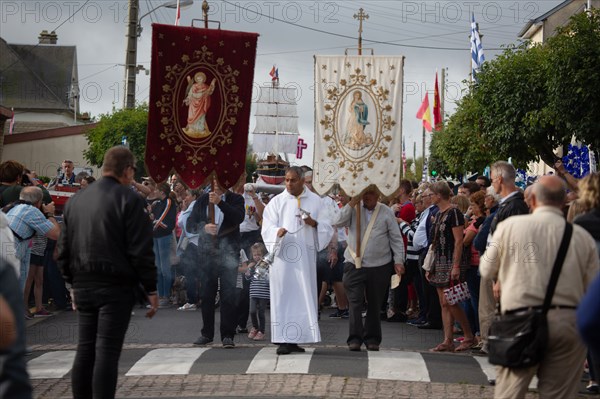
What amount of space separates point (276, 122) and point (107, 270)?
74.9 meters

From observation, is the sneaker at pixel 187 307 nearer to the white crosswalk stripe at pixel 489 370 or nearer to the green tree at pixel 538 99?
the white crosswalk stripe at pixel 489 370

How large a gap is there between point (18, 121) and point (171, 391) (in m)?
75.0

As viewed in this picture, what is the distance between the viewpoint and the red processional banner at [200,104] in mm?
12797

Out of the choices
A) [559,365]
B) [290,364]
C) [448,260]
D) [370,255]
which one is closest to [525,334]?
[559,365]

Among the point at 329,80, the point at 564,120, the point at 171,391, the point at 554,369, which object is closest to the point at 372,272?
the point at 329,80

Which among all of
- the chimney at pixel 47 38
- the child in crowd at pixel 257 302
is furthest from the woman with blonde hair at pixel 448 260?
the chimney at pixel 47 38

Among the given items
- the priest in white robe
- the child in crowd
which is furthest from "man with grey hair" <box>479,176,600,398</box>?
the child in crowd

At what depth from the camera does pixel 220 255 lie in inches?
505

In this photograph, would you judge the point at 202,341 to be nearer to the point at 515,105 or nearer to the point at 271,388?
the point at 271,388

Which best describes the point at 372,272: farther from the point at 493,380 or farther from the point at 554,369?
the point at 554,369

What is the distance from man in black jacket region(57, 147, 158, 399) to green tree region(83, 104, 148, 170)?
3756 cm

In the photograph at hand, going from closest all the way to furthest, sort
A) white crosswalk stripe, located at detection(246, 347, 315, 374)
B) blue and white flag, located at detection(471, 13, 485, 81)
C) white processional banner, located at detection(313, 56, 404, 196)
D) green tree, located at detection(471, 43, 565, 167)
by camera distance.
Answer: white crosswalk stripe, located at detection(246, 347, 315, 374)
white processional banner, located at detection(313, 56, 404, 196)
green tree, located at detection(471, 43, 565, 167)
blue and white flag, located at detection(471, 13, 485, 81)

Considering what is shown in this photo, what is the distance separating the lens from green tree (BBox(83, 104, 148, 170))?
47188 millimetres

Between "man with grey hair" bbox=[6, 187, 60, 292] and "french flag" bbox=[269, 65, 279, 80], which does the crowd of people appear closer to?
"man with grey hair" bbox=[6, 187, 60, 292]
